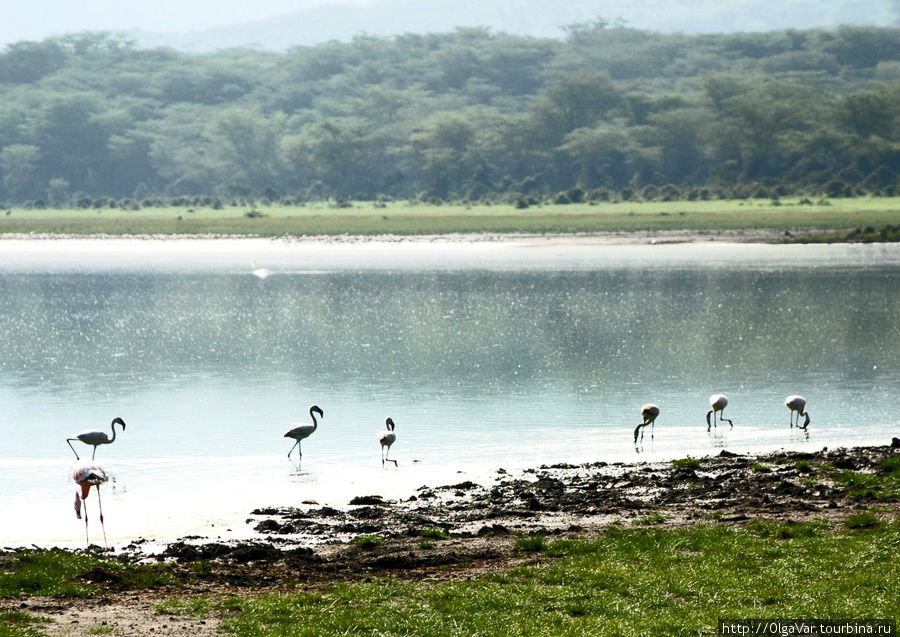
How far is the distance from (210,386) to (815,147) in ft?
343

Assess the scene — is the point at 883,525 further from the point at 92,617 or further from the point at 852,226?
the point at 852,226

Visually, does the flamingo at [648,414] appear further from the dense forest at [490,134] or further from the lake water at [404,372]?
the dense forest at [490,134]

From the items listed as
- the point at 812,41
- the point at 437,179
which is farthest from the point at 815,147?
the point at 812,41

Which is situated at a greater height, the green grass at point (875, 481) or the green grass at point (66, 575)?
the green grass at point (66, 575)

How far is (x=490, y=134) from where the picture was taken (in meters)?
147

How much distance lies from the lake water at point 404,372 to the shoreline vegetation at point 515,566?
2.08 metres

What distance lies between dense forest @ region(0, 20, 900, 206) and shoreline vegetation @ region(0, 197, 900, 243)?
9.99 metres

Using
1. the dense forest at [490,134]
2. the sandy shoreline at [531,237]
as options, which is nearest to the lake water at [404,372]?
the sandy shoreline at [531,237]

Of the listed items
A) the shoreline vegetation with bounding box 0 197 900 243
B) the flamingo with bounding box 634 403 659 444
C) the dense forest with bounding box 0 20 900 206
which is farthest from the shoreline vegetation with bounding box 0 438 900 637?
the dense forest with bounding box 0 20 900 206

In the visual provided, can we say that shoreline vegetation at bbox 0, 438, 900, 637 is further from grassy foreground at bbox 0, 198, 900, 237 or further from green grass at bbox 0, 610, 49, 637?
grassy foreground at bbox 0, 198, 900, 237

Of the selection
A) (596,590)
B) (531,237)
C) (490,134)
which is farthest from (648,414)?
(490,134)

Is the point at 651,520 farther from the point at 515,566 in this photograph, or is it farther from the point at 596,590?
the point at 596,590

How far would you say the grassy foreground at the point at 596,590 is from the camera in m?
11.5

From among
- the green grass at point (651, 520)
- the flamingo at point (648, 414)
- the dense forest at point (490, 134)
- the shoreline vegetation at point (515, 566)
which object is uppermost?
the dense forest at point (490, 134)
